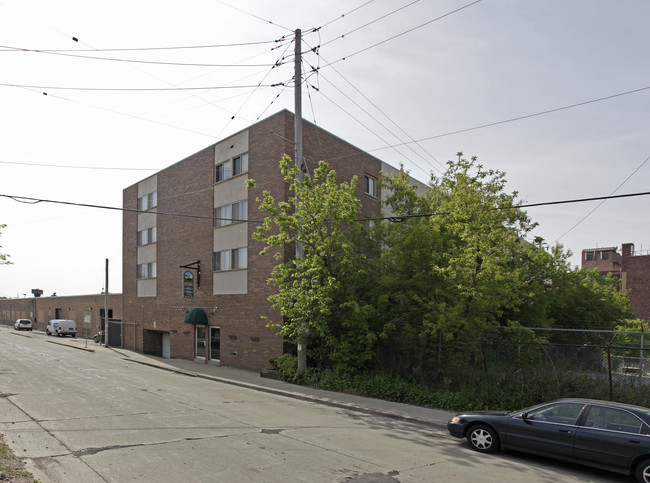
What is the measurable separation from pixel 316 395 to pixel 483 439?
681 cm

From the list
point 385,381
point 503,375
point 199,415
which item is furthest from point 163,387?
point 503,375

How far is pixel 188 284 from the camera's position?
1005 inches

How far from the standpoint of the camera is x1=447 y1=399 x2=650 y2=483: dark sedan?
292 inches

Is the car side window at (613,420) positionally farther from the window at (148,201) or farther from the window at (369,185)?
the window at (148,201)

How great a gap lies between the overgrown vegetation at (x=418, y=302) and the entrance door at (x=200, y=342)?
31.3ft

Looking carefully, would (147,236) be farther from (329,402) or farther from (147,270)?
(329,402)

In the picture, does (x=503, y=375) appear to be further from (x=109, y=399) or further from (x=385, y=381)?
(x=109, y=399)

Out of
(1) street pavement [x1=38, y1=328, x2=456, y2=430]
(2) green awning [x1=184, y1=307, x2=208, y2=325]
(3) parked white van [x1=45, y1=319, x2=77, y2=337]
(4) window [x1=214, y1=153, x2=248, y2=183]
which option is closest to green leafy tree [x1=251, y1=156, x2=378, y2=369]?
(1) street pavement [x1=38, y1=328, x2=456, y2=430]

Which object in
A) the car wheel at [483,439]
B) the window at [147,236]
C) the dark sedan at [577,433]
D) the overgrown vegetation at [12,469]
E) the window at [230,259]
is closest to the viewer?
the overgrown vegetation at [12,469]

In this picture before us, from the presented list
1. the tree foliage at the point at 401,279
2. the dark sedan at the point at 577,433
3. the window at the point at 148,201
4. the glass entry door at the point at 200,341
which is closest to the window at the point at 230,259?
the glass entry door at the point at 200,341

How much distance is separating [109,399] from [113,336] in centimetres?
2585

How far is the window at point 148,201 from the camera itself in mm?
31188

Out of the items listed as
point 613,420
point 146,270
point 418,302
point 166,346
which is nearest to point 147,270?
point 146,270

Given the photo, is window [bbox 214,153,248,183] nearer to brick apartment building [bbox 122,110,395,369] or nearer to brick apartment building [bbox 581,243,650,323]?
brick apartment building [bbox 122,110,395,369]
